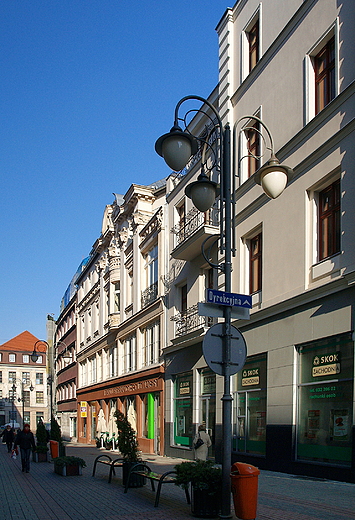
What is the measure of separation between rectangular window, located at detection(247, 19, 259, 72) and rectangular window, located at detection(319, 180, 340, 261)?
665 centimetres

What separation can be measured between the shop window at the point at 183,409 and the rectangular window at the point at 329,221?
423 inches

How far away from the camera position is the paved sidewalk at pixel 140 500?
9.62 m

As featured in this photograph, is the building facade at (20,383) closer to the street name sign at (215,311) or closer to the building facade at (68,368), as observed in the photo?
the building facade at (68,368)

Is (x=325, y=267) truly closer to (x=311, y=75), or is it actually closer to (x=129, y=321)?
(x=311, y=75)

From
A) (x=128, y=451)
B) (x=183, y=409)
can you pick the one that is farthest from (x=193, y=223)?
(x=128, y=451)

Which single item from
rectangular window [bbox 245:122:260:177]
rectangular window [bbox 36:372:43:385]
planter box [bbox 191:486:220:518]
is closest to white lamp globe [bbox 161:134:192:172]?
planter box [bbox 191:486:220:518]

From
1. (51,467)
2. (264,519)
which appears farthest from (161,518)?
Result: (51,467)

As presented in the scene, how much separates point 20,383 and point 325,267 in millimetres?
105403

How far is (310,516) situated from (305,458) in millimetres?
5538

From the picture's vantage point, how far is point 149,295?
30.6m

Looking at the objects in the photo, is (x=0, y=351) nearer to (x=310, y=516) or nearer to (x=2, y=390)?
(x=2, y=390)

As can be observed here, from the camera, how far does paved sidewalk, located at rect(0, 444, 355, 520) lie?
962 cm

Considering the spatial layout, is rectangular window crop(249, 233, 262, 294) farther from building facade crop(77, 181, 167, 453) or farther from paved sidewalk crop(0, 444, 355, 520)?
building facade crop(77, 181, 167, 453)

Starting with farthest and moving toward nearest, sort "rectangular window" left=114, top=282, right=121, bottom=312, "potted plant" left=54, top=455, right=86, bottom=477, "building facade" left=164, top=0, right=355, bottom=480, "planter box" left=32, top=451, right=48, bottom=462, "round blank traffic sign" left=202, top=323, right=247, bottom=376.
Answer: "rectangular window" left=114, top=282, right=121, bottom=312, "planter box" left=32, top=451, right=48, bottom=462, "potted plant" left=54, top=455, right=86, bottom=477, "building facade" left=164, top=0, right=355, bottom=480, "round blank traffic sign" left=202, top=323, right=247, bottom=376
